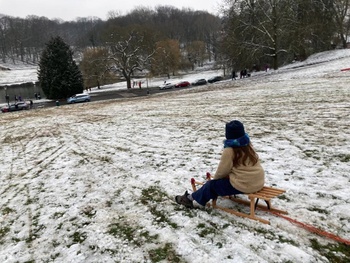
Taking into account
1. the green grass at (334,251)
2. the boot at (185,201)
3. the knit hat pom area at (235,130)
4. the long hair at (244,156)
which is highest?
the knit hat pom area at (235,130)

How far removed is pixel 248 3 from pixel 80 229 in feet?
142

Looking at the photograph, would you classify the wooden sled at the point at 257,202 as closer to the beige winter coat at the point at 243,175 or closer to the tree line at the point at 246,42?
the beige winter coat at the point at 243,175

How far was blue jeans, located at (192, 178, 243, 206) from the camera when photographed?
5.17 meters

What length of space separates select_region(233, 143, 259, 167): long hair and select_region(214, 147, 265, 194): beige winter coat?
2.0 inches

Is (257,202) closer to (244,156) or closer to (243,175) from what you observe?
(243,175)

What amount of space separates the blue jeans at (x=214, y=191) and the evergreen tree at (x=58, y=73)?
5020 centimetres

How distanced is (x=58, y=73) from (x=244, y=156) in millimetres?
52065

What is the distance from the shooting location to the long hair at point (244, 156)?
491cm

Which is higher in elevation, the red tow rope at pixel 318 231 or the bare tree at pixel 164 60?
the bare tree at pixel 164 60

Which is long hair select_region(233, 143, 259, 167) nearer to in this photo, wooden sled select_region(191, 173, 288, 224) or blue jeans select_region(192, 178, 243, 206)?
blue jeans select_region(192, 178, 243, 206)

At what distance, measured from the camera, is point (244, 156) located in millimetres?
4906

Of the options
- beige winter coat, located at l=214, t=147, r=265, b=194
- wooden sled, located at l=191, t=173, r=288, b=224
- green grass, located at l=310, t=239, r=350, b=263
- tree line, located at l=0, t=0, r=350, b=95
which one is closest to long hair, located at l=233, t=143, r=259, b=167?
beige winter coat, located at l=214, t=147, r=265, b=194

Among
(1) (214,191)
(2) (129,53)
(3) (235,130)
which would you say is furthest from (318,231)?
(2) (129,53)

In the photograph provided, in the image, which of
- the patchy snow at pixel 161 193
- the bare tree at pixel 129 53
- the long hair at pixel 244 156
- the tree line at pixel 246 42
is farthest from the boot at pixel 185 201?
the bare tree at pixel 129 53
